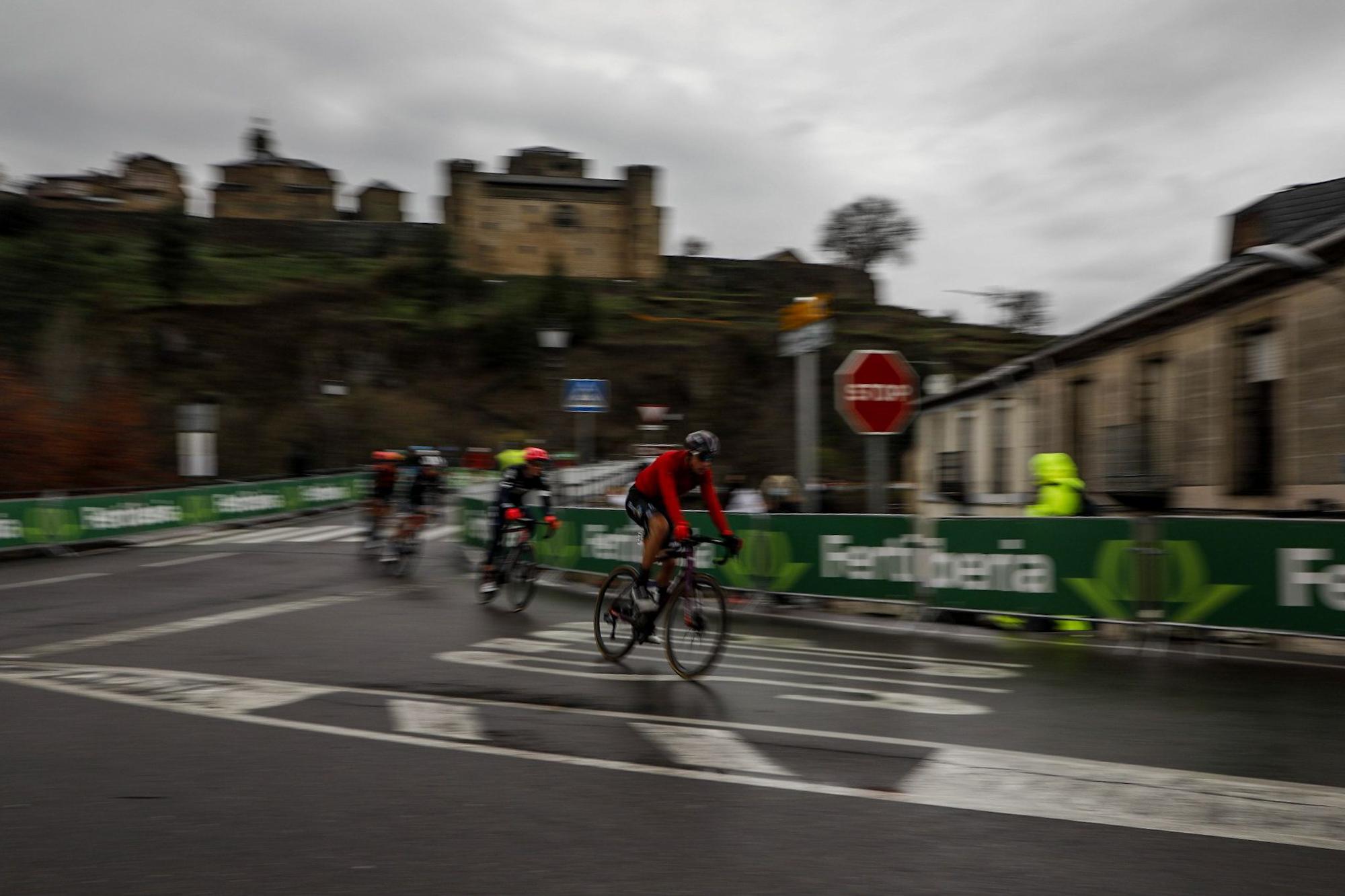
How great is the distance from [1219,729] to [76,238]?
3616 inches

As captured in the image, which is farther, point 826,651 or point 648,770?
point 826,651

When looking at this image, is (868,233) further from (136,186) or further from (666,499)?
(666,499)

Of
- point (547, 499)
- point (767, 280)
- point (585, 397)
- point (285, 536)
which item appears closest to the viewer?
point (547, 499)

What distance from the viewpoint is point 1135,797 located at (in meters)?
5.40

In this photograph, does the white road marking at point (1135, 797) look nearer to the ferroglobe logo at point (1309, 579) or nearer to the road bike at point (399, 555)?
the ferroglobe logo at point (1309, 579)

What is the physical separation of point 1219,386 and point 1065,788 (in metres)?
12.4

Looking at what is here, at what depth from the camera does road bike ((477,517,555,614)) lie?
14250mm

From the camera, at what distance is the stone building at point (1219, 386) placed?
46.4 ft

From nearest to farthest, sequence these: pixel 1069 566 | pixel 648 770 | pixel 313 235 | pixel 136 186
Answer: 1. pixel 648 770
2. pixel 1069 566
3. pixel 313 235
4. pixel 136 186

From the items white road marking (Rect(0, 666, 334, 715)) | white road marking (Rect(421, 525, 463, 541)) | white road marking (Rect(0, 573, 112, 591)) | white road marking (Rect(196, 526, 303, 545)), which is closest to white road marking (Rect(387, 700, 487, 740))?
white road marking (Rect(0, 666, 334, 715))

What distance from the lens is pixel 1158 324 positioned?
17938 millimetres

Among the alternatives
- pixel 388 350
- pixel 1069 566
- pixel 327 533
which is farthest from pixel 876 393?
pixel 388 350

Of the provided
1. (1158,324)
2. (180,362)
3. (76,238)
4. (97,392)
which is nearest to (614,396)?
(180,362)

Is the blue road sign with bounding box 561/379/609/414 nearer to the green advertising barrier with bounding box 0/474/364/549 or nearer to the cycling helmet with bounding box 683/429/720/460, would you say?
the green advertising barrier with bounding box 0/474/364/549
